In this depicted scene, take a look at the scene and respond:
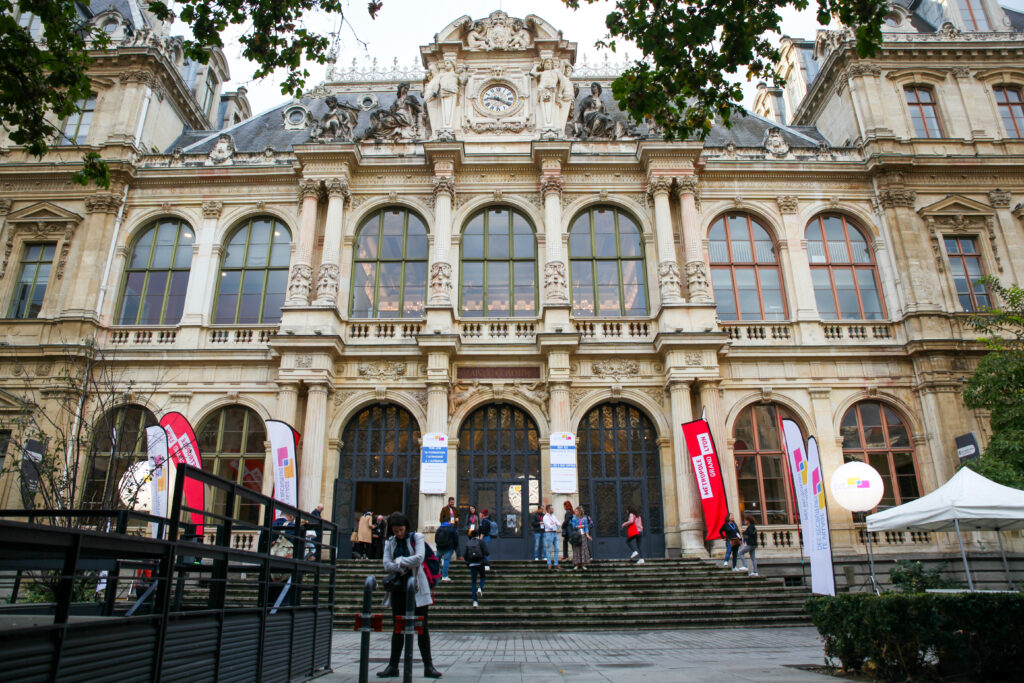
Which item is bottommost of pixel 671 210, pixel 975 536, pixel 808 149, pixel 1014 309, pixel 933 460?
pixel 975 536

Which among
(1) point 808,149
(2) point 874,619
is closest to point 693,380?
(1) point 808,149

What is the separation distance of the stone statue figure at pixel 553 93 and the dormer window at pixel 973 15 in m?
15.0

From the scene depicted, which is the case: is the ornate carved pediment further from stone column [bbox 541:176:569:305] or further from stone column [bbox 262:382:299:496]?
stone column [bbox 541:176:569:305]

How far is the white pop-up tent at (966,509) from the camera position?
10562mm

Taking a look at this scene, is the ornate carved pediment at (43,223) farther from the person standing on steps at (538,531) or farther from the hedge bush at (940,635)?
the hedge bush at (940,635)

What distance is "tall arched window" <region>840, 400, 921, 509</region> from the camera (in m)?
19.3

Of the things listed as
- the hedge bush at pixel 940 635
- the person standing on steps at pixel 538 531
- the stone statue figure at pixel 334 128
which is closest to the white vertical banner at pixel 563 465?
the person standing on steps at pixel 538 531

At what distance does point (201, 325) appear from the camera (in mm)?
20594

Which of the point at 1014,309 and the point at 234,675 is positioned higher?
the point at 1014,309

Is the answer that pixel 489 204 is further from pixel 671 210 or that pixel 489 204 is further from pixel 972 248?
pixel 972 248

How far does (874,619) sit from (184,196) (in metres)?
22.8

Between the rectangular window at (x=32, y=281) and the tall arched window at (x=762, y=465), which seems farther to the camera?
the rectangular window at (x=32, y=281)

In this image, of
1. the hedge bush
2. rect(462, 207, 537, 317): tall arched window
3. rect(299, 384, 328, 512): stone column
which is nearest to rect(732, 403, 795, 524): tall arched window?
rect(462, 207, 537, 317): tall arched window

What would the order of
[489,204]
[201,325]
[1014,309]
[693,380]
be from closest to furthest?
[1014,309] → [693,380] → [201,325] → [489,204]
